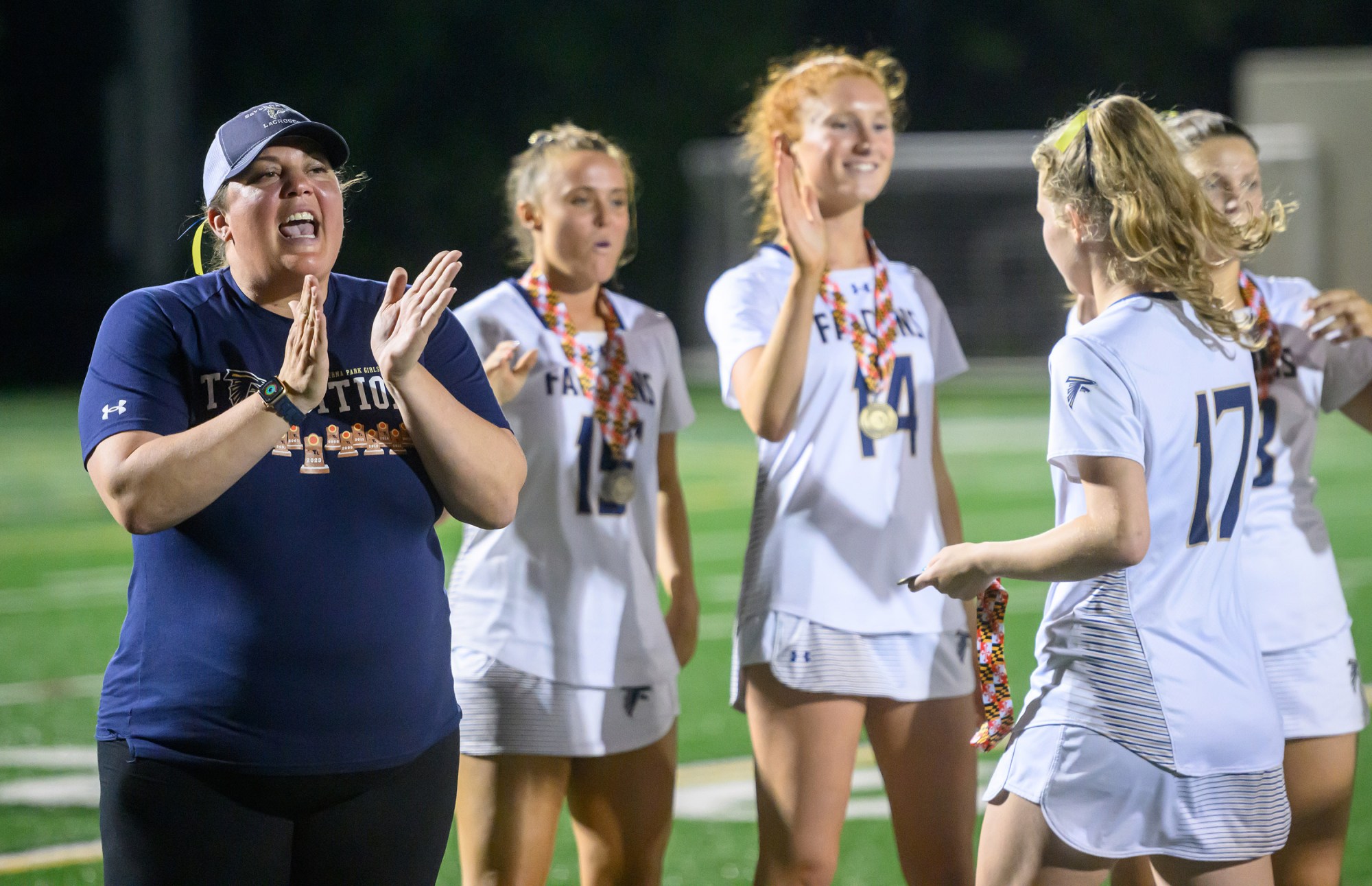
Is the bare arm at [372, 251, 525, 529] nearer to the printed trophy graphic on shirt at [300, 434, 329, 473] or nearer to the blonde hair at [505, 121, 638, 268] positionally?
the printed trophy graphic on shirt at [300, 434, 329, 473]

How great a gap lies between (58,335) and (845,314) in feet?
83.4

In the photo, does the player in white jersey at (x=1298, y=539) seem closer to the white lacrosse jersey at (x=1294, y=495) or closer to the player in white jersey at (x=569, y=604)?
the white lacrosse jersey at (x=1294, y=495)

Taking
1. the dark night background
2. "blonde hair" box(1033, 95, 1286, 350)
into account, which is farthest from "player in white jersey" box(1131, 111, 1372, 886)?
the dark night background

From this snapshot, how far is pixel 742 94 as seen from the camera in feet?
111

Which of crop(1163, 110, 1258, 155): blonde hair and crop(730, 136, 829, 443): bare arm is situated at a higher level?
crop(1163, 110, 1258, 155): blonde hair

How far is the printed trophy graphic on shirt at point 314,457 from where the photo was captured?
235 cm

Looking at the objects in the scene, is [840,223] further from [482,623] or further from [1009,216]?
[1009,216]

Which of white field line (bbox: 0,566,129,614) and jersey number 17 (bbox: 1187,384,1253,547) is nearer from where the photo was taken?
jersey number 17 (bbox: 1187,384,1253,547)

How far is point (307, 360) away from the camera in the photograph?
223cm

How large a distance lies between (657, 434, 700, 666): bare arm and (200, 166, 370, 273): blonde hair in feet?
3.45

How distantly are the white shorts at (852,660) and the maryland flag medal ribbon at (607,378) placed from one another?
432 millimetres

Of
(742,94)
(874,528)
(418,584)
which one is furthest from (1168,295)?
(742,94)

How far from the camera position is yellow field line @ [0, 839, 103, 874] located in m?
4.64

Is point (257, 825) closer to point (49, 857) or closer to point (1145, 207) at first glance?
point (1145, 207)
